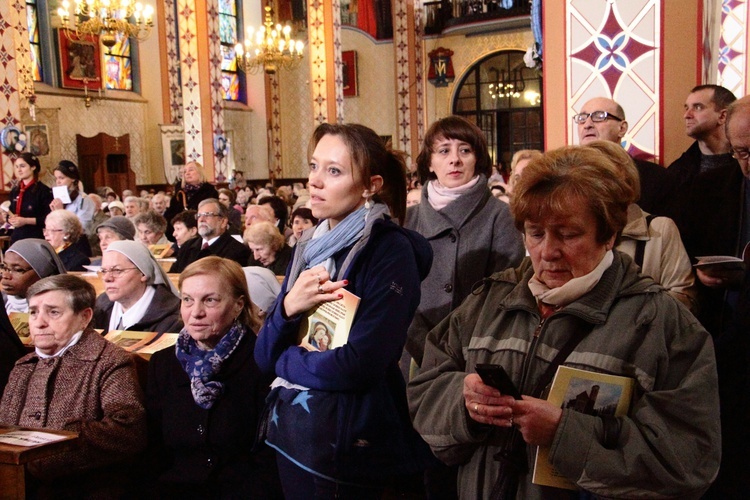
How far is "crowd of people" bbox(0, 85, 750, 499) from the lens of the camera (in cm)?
172

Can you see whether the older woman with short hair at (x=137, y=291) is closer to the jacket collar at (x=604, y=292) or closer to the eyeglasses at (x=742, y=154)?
the jacket collar at (x=604, y=292)

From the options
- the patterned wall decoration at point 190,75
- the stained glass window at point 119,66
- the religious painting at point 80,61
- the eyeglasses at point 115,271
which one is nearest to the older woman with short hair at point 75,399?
the eyeglasses at point 115,271

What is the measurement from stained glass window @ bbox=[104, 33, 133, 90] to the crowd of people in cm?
1604

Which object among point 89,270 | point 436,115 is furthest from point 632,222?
point 436,115

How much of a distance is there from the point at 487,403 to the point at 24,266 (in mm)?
3845

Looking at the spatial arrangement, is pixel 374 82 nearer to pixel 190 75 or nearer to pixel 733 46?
pixel 190 75

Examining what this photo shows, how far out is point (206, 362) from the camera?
3.10 meters

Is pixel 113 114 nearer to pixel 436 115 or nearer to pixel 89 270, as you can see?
pixel 436 115

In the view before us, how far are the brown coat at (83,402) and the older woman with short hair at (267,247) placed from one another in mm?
2959

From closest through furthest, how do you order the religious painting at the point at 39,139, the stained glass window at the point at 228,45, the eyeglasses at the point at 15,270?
the eyeglasses at the point at 15,270 < the religious painting at the point at 39,139 < the stained glass window at the point at 228,45

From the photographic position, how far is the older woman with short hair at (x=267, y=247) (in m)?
6.29

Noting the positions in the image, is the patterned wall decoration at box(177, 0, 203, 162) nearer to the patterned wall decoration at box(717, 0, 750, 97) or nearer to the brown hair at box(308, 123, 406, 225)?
the patterned wall decoration at box(717, 0, 750, 97)

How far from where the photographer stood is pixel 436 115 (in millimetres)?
23984

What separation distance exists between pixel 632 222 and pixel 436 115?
71.5 ft
